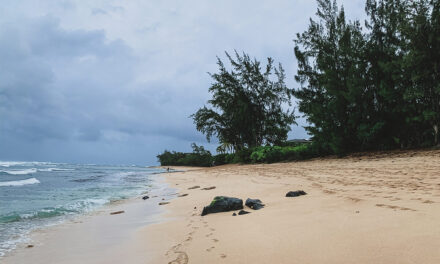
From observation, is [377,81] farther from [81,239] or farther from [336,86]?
[81,239]

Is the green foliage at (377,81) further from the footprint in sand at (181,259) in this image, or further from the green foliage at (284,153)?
the footprint in sand at (181,259)

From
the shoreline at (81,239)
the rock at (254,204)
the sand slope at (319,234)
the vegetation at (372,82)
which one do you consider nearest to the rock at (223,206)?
the rock at (254,204)

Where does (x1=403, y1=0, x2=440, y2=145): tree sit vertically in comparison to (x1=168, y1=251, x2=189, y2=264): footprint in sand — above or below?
above

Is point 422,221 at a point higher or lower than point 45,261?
higher

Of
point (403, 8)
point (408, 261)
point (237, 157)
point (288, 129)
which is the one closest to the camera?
point (408, 261)

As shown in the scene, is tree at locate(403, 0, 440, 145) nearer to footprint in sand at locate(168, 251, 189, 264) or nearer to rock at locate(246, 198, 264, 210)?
rock at locate(246, 198, 264, 210)

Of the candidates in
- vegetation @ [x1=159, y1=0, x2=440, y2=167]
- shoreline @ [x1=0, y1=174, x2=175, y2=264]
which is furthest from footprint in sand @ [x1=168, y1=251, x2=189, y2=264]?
vegetation @ [x1=159, y1=0, x2=440, y2=167]

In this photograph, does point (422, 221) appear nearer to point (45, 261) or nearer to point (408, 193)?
point (408, 193)

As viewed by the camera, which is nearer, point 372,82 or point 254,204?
point 254,204

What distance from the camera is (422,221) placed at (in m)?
2.94

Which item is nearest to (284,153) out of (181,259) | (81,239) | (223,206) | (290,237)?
(223,206)

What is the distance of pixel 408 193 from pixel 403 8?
1731 cm

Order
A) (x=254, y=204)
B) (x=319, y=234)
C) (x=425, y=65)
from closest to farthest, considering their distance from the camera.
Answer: (x=319, y=234), (x=254, y=204), (x=425, y=65)

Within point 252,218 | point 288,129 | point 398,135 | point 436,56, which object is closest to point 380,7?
point 436,56
